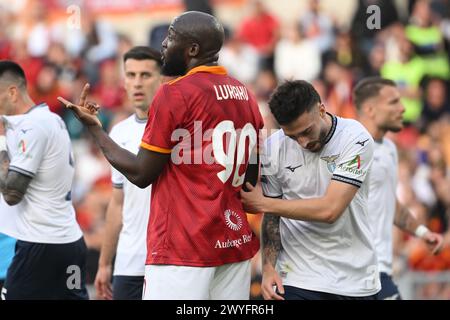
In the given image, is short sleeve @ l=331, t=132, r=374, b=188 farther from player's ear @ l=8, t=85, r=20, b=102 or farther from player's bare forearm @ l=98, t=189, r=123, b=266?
player's ear @ l=8, t=85, r=20, b=102

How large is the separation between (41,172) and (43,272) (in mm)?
830

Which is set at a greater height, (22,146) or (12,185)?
(22,146)

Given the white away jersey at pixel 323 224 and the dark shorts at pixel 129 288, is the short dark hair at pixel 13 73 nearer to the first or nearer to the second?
the dark shorts at pixel 129 288

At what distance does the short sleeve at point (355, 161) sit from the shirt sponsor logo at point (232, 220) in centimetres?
75

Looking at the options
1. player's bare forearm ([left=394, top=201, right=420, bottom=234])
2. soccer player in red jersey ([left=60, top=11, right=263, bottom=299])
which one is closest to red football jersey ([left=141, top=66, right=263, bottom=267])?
soccer player in red jersey ([left=60, top=11, right=263, bottom=299])

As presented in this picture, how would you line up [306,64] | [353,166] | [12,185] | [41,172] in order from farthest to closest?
[306,64] < [41,172] < [12,185] < [353,166]

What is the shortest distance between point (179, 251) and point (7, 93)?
9.05 ft

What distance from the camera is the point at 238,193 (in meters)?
6.56

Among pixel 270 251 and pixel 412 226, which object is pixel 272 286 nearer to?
pixel 270 251

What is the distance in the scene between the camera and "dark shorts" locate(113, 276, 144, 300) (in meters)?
8.50

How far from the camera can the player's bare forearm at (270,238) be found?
23.1 feet

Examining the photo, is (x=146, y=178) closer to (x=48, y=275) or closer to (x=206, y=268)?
(x=206, y=268)

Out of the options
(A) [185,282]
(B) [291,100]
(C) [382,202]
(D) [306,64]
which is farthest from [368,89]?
(D) [306,64]

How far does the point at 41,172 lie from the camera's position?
8.08m
